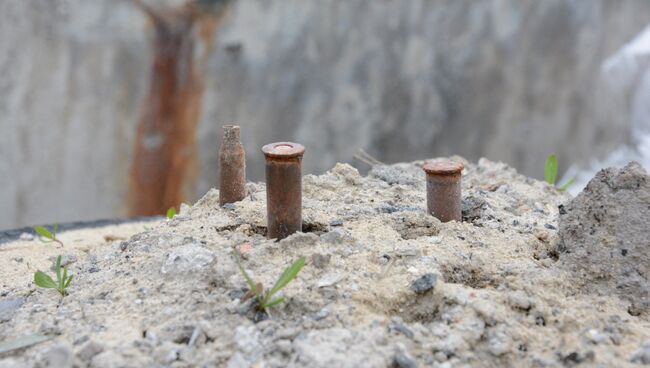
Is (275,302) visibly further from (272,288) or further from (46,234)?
(46,234)

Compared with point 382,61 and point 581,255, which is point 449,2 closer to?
point 382,61

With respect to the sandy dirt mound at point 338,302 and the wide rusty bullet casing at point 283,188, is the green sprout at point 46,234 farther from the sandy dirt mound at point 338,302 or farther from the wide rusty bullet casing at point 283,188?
the wide rusty bullet casing at point 283,188

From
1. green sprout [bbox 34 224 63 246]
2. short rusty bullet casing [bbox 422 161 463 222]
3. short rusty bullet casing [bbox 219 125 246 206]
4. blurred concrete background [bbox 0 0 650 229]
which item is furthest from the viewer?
blurred concrete background [bbox 0 0 650 229]

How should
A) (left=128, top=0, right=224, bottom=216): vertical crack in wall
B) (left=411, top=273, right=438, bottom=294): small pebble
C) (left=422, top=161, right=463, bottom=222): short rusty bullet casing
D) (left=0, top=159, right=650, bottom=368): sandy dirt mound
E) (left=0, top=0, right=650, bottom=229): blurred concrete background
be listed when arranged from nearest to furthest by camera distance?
(left=0, top=159, right=650, bottom=368): sandy dirt mound → (left=411, top=273, right=438, bottom=294): small pebble → (left=422, top=161, right=463, bottom=222): short rusty bullet casing → (left=0, top=0, right=650, bottom=229): blurred concrete background → (left=128, top=0, right=224, bottom=216): vertical crack in wall

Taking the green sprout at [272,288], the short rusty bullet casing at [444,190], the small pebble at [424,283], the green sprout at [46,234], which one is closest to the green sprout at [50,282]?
the green sprout at [272,288]

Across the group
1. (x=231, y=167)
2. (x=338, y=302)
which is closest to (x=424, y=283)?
(x=338, y=302)

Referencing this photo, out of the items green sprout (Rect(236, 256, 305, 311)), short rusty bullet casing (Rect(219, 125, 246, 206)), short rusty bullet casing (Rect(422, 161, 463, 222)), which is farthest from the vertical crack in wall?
green sprout (Rect(236, 256, 305, 311))

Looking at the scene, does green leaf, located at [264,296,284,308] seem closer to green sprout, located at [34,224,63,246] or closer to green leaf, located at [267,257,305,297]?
green leaf, located at [267,257,305,297]
